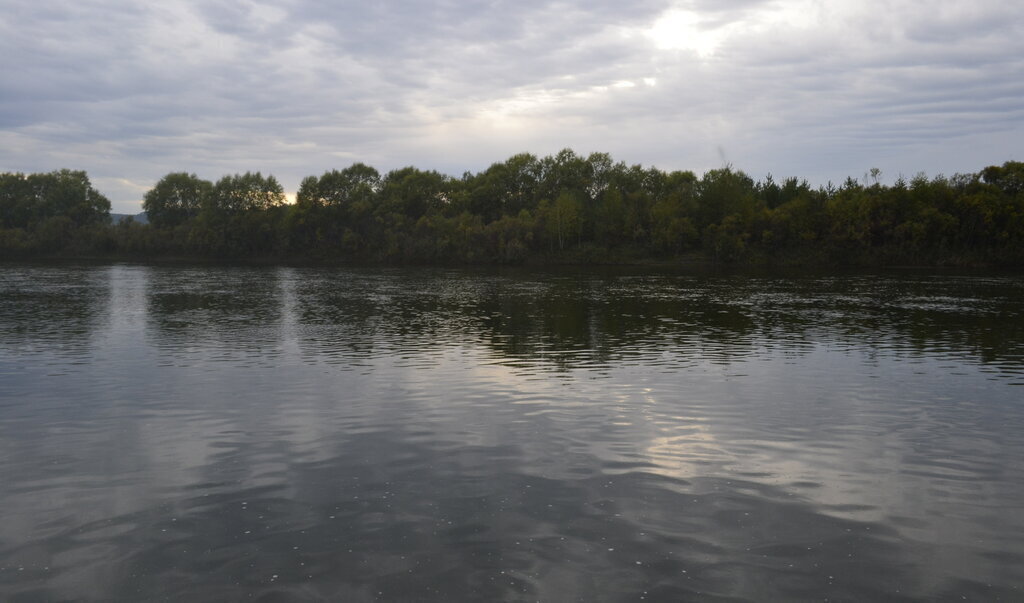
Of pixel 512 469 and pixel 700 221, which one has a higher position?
pixel 700 221

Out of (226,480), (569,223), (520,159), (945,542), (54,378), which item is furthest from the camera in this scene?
(520,159)

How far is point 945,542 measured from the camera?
12.3 meters

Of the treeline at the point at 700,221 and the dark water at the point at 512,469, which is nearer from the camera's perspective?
the dark water at the point at 512,469

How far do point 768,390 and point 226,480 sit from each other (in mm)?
18222

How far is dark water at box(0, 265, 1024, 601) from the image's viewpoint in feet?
36.7

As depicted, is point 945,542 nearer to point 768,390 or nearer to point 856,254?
point 768,390

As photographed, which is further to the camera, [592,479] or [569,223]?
[569,223]

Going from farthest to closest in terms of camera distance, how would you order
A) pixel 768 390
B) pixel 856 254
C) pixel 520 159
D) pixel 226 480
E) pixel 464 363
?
pixel 520 159 → pixel 856 254 → pixel 464 363 → pixel 768 390 → pixel 226 480

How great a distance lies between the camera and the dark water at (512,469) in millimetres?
11180

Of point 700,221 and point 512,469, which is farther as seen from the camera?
point 700,221

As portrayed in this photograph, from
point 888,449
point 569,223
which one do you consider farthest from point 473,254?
point 888,449

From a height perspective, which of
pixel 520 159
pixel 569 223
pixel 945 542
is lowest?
pixel 945 542

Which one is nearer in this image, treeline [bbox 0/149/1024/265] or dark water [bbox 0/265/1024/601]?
dark water [bbox 0/265/1024/601]

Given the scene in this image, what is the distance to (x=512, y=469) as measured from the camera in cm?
1631
